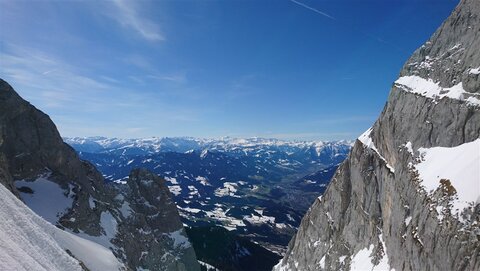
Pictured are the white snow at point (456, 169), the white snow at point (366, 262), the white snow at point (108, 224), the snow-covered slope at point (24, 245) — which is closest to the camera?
the snow-covered slope at point (24, 245)

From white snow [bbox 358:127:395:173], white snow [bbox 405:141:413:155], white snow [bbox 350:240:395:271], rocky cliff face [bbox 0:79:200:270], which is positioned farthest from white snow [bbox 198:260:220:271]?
white snow [bbox 405:141:413:155]

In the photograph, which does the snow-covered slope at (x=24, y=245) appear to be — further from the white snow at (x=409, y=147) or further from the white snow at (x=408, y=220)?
the white snow at (x=409, y=147)

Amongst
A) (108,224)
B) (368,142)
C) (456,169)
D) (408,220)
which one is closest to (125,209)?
(108,224)

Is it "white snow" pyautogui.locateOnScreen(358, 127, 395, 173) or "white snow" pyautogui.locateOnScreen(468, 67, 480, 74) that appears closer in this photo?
"white snow" pyautogui.locateOnScreen(468, 67, 480, 74)

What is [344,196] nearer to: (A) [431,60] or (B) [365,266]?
(B) [365,266]

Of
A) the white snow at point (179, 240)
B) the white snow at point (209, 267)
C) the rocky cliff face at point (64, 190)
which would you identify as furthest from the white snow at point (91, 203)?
the white snow at point (209, 267)

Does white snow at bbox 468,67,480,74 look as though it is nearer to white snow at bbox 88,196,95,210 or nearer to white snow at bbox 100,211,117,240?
white snow at bbox 100,211,117,240
